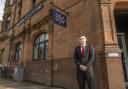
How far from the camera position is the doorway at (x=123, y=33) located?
8982 mm

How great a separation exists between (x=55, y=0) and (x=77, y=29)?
3668 mm

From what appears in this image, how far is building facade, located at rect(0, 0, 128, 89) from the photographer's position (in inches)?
284

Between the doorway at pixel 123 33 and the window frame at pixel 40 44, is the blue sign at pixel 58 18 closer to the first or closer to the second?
the doorway at pixel 123 33

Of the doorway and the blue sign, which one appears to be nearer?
the doorway

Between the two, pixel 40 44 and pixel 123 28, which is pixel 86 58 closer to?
pixel 123 28

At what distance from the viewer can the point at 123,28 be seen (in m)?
9.95

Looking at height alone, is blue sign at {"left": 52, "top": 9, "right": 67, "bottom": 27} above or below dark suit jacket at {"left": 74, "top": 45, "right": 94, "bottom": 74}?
above

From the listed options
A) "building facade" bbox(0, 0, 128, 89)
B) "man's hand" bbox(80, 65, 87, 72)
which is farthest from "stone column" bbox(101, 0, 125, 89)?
"man's hand" bbox(80, 65, 87, 72)

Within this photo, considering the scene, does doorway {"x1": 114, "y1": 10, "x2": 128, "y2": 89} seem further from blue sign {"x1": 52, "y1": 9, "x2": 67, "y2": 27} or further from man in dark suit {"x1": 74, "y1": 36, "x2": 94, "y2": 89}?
man in dark suit {"x1": 74, "y1": 36, "x2": 94, "y2": 89}

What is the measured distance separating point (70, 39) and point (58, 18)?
1393 millimetres

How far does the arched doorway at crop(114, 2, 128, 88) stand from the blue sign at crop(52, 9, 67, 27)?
296cm

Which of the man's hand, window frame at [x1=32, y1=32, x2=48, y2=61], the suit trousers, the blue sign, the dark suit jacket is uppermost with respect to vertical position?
the blue sign

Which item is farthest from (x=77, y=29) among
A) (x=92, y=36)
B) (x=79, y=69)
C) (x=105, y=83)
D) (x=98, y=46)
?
(x=79, y=69)

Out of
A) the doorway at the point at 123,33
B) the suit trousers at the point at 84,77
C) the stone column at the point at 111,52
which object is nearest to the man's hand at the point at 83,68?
the suit trousers at the point at 84,77
